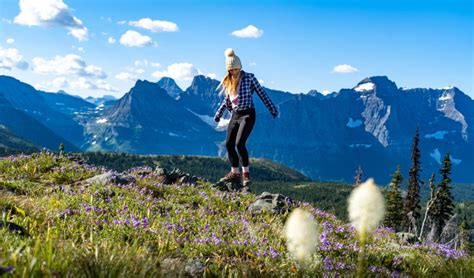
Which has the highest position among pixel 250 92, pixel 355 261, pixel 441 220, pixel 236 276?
pixel 250 92

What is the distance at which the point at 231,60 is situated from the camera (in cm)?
1355

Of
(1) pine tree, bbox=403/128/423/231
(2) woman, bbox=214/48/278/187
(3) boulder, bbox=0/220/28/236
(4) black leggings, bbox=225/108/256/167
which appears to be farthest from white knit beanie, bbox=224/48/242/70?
(1) pine tree, bbox=403/128/423/231

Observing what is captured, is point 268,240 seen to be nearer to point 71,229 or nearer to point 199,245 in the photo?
point 199,245

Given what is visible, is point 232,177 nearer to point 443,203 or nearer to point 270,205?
point 270,205

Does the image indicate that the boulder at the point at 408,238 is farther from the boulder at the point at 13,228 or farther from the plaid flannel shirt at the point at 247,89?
the boulder at the point at 13,228

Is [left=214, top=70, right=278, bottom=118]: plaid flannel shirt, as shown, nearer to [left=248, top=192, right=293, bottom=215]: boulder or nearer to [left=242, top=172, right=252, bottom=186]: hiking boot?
[left=242, top=172, right=252, bottom=186]: hiking boot

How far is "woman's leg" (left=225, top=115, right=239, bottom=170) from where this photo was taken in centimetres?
1420

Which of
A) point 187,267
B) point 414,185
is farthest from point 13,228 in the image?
point 414,185

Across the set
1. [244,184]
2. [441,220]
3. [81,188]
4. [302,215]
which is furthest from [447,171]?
[302,215]

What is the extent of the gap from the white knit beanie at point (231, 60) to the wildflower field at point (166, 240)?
413 centimetres

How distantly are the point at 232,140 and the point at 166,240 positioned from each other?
8373 mm

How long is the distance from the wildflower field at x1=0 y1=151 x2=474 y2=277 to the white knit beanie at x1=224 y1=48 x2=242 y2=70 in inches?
163

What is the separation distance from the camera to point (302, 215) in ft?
7.56

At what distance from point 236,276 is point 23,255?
71.1 inches
